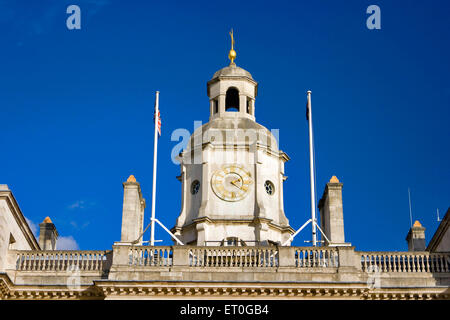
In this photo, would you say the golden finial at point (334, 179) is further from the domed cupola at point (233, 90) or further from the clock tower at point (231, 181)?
the domed cupola at point (233, 90)

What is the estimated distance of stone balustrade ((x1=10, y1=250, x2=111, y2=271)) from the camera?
3603 cm

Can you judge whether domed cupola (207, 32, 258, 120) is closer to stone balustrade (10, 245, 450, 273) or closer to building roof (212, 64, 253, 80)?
building roof (212, 64, 253, 80)

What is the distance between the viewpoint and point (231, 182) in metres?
42.4

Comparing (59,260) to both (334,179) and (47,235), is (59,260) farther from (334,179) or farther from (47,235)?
(334,179)

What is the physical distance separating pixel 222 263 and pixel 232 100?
13297mm

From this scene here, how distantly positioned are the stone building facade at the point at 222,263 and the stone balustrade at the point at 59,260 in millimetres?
37

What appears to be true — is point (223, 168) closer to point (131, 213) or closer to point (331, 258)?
point (131, 213)

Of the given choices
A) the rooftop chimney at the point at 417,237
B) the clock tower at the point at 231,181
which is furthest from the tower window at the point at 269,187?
the rooftop chimney at the point at 417,237

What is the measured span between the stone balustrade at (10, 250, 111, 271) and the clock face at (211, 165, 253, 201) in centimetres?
754

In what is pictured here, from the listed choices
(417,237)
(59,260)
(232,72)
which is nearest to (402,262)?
(417,237)

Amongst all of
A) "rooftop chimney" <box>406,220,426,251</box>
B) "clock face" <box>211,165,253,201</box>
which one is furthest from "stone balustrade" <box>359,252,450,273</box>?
"rooftop chimney" <box>406,220,426,251</box>

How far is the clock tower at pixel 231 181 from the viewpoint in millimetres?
41219
